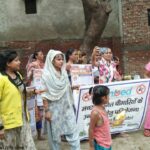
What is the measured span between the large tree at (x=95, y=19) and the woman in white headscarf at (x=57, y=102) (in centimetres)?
479

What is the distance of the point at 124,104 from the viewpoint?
7.06 meters

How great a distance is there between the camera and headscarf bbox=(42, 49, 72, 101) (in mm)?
5668

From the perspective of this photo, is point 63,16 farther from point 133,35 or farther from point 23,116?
point 23,116

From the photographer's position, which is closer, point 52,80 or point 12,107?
point 12,107

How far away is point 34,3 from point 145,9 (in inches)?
145

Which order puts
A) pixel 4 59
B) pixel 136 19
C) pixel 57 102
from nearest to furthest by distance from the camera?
pixel 4 59 → pixel 57 102 → pixel 136 19

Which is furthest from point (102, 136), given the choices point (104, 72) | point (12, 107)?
point (104, 72)

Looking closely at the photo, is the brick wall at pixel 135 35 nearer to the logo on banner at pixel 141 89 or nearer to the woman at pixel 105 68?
the woman at pixel 105 68

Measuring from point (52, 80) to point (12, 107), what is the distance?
39.9 inches

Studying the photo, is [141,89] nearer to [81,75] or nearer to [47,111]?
[81,75]

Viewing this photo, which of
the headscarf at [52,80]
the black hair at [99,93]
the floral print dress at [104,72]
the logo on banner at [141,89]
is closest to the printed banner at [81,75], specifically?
the floral print dress at [104,72]

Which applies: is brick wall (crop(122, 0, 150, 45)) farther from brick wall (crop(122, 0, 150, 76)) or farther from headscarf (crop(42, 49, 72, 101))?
headscarf (crop(42, 49, 72, 101))

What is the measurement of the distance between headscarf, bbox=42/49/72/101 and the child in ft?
2.96

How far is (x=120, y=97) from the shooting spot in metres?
7.00
